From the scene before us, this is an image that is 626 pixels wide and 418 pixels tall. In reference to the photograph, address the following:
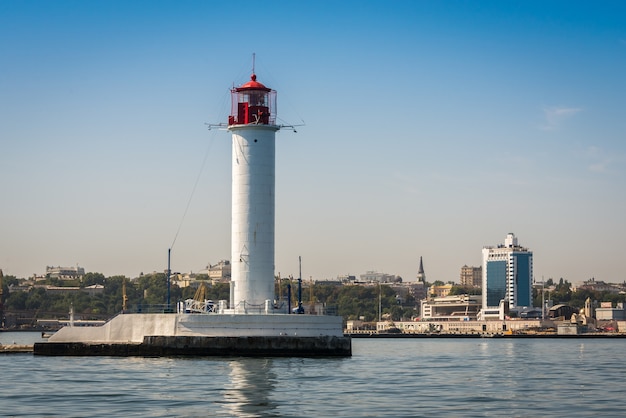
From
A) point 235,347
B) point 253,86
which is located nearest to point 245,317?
point 235,347

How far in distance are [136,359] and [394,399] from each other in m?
22.9

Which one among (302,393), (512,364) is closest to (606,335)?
(512,364)

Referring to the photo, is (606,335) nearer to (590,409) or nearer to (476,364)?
(476,364)

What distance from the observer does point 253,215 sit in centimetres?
5991

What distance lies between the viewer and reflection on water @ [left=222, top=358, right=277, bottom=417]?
35.2 m

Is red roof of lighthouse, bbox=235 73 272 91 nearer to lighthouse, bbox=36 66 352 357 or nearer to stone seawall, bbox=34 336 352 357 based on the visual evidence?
lighthouse, bbox=36 66 352 357

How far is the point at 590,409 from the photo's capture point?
36.0m

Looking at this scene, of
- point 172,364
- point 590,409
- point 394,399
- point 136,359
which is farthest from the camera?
point 136,359

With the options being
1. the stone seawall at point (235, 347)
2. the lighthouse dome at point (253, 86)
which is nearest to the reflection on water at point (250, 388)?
the stone seawall at point (235, 347)

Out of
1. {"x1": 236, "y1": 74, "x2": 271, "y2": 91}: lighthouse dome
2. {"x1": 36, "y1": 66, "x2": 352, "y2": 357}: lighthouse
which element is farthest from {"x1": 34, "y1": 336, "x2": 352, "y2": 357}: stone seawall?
{"x1": 236, "y1": 74, "x2": 271, "y2": 91}: lighthouse dome

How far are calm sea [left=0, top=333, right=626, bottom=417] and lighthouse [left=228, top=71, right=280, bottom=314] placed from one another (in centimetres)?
494

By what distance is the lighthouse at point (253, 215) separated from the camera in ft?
196

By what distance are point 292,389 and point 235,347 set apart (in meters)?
16.1

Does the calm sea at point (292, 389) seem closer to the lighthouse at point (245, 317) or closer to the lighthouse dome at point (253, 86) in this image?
the lighthouse at point (245, 317)
